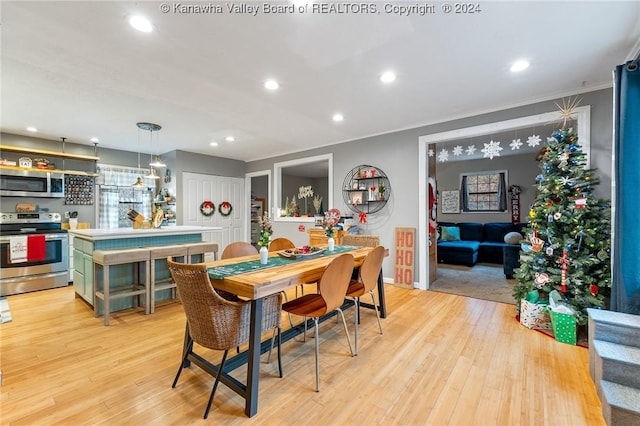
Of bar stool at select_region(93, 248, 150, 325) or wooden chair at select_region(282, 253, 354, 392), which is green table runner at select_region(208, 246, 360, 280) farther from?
bar stool at select_region(93, 248, 150, 325)

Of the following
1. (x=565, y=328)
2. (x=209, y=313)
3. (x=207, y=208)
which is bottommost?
(x=565, y=328)

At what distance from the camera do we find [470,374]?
2.08m

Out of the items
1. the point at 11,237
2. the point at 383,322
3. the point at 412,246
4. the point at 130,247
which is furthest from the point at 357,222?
the point at 11,237

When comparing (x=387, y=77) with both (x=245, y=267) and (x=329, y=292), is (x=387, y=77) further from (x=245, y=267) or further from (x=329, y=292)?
(x=245, y=267)

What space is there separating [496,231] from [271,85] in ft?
20.7

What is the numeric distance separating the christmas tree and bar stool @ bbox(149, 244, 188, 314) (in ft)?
13.4

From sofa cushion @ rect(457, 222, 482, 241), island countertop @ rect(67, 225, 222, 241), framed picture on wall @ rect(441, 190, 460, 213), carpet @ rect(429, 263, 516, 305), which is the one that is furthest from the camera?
framed picture on wall @ rect(441, 190, 460, 213)

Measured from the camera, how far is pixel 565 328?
102 inches

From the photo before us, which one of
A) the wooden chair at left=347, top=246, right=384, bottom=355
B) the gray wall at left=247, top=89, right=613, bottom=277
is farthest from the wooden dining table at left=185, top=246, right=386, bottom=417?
the gray wall at left=247, top=89, right=613, bottom=277

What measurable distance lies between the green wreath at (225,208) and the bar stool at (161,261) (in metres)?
3.01

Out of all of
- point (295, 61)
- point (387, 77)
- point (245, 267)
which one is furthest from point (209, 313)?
point (387, 77)

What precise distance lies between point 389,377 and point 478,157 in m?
6.88

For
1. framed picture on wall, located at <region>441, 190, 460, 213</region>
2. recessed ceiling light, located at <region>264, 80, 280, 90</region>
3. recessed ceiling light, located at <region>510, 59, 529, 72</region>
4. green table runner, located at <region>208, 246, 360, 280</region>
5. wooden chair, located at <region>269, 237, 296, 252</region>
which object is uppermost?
recessed ceiling light, located at <region>510, 59, 529, 72</region>

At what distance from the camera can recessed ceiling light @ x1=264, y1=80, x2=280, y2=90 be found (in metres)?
2.88
